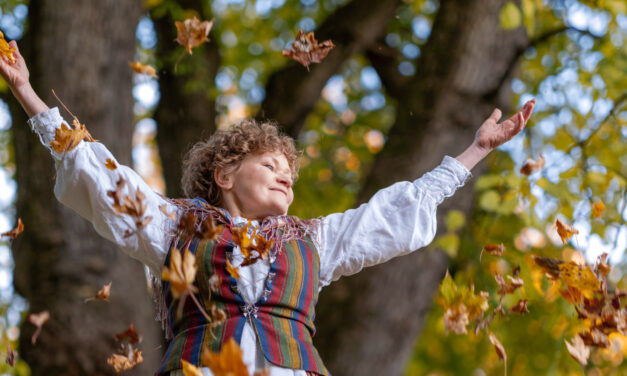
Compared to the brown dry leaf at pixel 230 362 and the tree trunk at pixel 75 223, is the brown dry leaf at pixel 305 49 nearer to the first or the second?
the tree trunk at pixel 75 223

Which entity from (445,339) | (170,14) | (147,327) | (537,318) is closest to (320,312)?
(147,327)

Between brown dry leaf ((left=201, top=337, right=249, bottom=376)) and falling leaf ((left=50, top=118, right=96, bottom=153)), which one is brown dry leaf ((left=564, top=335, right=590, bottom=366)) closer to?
brown dry leaf ((left=201, top=337, right=249, bottom=376))

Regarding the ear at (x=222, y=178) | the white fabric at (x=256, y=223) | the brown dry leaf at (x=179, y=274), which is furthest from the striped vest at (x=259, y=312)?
the brown dry leaf at (x=179, y=274)

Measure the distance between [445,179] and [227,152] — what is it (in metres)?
0.73

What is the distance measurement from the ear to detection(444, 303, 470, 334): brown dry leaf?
935 millimetres

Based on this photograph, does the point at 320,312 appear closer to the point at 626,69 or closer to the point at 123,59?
the point at 123,59

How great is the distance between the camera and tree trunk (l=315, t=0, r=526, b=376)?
3.55m

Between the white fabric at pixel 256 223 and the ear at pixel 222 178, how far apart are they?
17 centimetres

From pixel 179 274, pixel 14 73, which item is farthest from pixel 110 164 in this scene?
pixel 179 274

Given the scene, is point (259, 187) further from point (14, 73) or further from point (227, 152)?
point (14, 73)

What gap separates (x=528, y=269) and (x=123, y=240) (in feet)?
5.82

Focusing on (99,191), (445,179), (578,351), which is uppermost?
(99,191)

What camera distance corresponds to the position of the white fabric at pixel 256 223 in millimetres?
2076

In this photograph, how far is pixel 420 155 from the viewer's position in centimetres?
366
